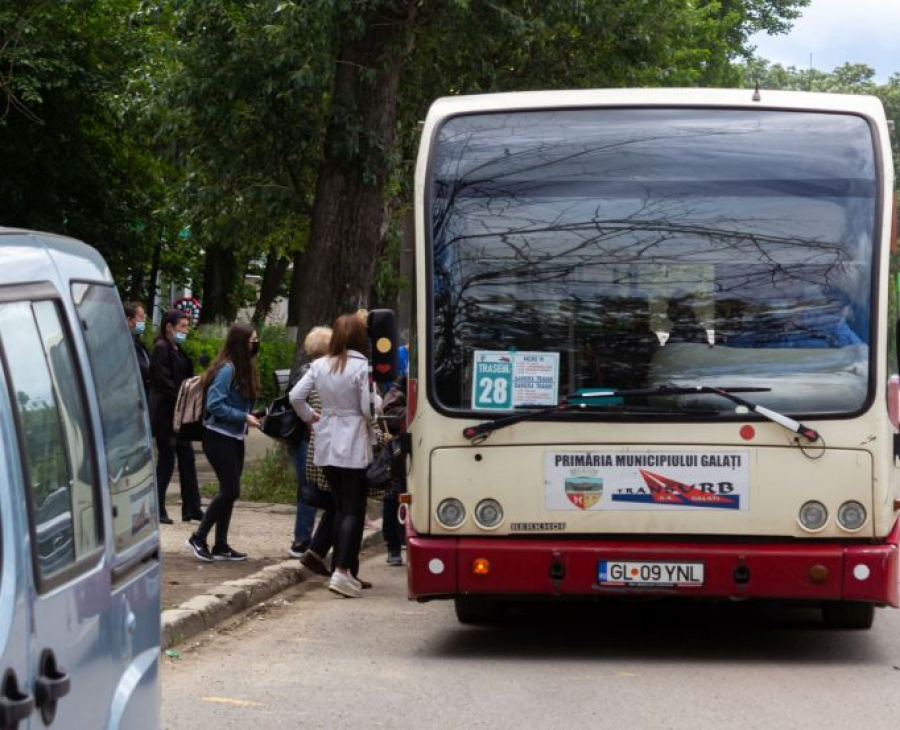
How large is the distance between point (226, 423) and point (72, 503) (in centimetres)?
877

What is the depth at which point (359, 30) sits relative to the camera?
17.7 m

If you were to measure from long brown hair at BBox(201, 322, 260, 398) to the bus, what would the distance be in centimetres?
365

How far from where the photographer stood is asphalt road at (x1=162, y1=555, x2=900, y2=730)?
764cm

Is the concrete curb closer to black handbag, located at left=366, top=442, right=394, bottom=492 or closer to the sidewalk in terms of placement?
the sidewalk

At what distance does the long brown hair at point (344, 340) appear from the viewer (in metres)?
11.5

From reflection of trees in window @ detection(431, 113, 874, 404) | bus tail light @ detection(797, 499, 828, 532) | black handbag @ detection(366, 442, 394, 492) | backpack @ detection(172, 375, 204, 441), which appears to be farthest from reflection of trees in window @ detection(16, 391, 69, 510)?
backpack @ detection(172, 375, 204, 441)

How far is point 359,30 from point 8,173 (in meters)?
17.0

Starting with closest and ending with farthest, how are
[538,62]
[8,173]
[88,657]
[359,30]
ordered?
[88,657] → [359,30] → [538,62] → [8,173]

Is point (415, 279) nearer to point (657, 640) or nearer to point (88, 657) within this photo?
point (657, 640)

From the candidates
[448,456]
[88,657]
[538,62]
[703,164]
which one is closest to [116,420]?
[88,657]

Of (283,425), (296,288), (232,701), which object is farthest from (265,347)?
(232,701)

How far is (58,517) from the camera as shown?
372cm

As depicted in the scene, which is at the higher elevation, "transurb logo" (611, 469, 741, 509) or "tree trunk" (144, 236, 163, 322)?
"tree trunk" (144, 236, 163, 322)

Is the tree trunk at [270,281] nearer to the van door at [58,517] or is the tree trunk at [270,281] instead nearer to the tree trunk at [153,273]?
the tree trunk at [153,273]
